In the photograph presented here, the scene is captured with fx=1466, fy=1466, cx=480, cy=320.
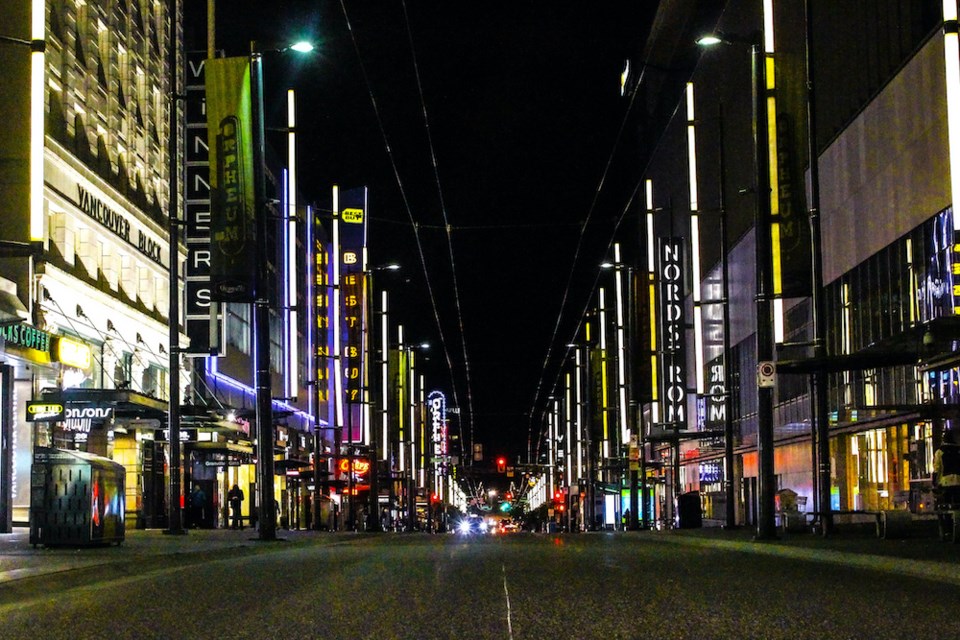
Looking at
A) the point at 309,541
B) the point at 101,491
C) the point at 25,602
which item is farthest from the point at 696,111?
the point at 25,602

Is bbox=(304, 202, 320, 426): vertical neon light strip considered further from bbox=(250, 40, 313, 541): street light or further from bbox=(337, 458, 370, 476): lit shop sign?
bbox=(250, 40, 313, 541): street light

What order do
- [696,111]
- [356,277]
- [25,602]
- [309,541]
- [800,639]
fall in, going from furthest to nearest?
1. [356,277]
2. [696,111]
3. [309,541]
4. [25,602]
5. [800,639]

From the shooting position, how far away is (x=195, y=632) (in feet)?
35.8

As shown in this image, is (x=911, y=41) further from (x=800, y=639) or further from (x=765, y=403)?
(x=800, y=639)

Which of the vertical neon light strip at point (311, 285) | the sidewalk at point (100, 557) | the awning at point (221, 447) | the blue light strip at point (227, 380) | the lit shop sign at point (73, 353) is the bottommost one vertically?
the sidewalk at point (100, 557)

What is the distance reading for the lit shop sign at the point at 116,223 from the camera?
38.8 meters

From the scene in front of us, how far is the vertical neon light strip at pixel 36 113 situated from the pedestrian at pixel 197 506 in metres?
24.9

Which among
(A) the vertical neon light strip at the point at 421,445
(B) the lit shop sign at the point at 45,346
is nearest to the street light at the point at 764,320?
(B) the lit shop sign at the point at 45,346

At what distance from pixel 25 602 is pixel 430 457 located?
110 metres

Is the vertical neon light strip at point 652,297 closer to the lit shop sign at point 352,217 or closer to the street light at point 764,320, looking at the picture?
the lit shop sign at point 352,217

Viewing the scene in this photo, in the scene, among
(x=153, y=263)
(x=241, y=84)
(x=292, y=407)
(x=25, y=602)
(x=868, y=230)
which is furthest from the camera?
(x=292, y=407)

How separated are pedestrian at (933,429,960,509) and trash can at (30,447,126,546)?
47.5 ft

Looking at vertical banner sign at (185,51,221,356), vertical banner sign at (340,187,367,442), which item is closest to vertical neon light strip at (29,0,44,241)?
vertical banner sign at (185,51,221,356)

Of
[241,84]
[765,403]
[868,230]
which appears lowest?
[765,403]
